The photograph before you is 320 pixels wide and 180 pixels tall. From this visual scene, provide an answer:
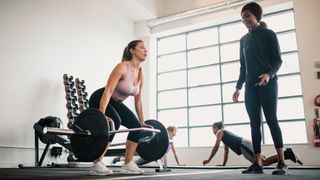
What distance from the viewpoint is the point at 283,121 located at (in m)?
5.87

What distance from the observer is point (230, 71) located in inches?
261

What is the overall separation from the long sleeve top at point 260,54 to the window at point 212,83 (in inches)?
148

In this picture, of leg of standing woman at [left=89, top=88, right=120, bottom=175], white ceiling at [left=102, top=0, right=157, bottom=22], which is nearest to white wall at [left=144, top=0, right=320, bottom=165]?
white ceiling at [left=102, top=0, right=157, bottom=22]

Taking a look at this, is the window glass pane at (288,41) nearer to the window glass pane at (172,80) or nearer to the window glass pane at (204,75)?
the window glass pane at (204,75)

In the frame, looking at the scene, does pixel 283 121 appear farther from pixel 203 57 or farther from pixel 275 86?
pixel 275 86

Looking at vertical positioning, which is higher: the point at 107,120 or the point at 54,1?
the point at 54,1

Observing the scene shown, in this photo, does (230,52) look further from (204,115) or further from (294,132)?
(294,132)

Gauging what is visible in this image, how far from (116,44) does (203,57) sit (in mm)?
1964

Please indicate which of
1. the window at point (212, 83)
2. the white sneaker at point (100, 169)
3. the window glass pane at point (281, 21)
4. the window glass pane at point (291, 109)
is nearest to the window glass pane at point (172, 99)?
the window at point (212, 83)

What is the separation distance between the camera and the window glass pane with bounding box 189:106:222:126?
6604mm

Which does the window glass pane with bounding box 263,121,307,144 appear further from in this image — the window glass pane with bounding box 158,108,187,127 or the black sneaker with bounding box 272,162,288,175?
the black sneaker with bounding box 272,162,288,175

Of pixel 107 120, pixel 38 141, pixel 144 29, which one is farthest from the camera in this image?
pixel 144 29

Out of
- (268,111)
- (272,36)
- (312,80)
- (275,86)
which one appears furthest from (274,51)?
(312,80)

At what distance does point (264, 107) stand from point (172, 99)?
4.97 m
